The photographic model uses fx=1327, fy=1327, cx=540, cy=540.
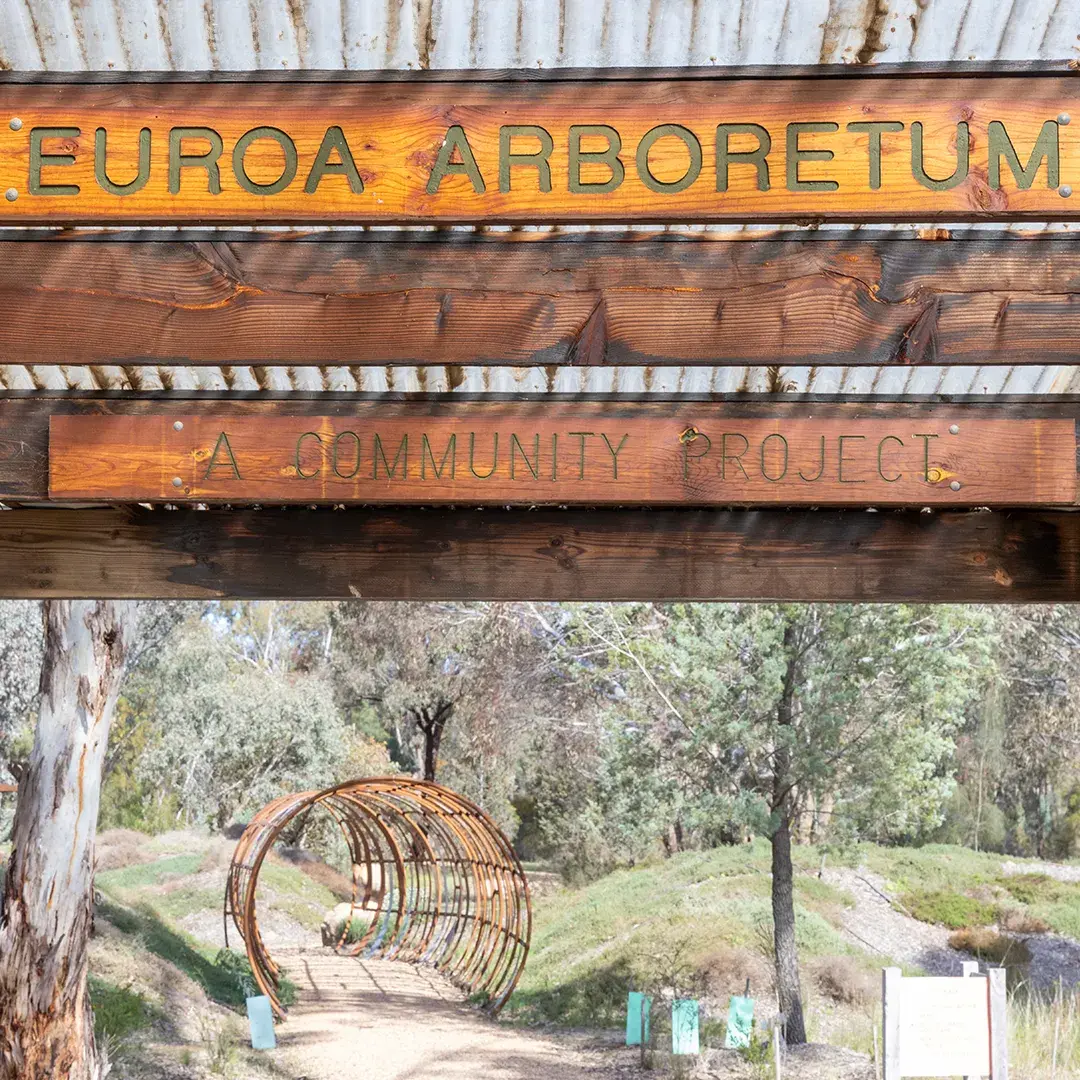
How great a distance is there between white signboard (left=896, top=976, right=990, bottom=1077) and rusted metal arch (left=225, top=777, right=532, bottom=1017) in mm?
6616

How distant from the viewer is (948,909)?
1828cm

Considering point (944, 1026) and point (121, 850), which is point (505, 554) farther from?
point (121, 850)

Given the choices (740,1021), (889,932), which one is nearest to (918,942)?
(889,932)

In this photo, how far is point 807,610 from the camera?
40.1 feet

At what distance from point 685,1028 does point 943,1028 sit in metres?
3.66

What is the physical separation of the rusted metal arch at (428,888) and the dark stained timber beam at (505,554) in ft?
28.6

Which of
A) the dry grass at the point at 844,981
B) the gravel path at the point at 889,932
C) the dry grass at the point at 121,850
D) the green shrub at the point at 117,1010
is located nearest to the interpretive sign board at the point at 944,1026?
the green shrub at the point at 117,1010

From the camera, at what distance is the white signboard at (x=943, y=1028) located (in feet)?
25.3

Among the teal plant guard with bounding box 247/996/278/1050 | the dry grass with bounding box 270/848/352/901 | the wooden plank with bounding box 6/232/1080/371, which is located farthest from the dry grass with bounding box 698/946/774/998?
the wooden plank with bounding box 6/232/1080/371

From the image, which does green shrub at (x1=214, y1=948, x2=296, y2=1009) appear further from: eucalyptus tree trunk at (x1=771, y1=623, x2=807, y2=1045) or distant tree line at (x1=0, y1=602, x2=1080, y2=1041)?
eucalyptus tree trunk at (x1=771, y1=623, x2=807, y2=1045)

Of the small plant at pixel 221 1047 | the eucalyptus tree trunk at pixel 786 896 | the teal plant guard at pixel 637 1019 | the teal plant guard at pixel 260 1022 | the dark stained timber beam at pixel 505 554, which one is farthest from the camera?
the eucalyptus tree trunk at pixel 786 896

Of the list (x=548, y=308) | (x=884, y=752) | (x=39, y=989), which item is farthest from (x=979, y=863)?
(x=548, y=308)

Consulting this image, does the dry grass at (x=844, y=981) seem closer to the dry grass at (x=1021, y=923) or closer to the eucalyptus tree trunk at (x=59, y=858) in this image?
the dry grass at (x=1021, y=923)

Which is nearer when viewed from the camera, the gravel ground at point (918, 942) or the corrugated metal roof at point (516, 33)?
the corrugated metal roof at point (516, 33)
